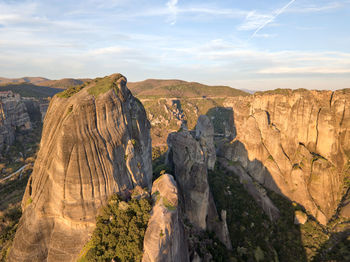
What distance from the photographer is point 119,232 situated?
20.8 meters

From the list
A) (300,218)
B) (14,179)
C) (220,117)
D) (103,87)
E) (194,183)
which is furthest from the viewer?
(220,117)

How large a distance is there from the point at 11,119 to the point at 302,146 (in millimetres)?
108826

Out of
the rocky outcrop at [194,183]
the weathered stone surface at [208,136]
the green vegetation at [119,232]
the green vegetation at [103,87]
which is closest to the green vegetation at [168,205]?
the green vegetation at [119,232]

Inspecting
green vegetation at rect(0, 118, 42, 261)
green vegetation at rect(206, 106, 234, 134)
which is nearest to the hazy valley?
green vegetation at rect(0, 118, 42, 261)

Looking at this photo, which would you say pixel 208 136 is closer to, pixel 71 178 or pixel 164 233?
pixel 164 233

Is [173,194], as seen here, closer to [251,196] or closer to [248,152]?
[251,196]

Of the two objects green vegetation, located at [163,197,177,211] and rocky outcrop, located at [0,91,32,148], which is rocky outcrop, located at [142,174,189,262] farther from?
rocky outcrop, located at [0,91,32,148]

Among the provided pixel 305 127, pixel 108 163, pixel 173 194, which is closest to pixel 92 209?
pixel 108 163

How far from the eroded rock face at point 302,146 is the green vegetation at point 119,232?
46.4 metres

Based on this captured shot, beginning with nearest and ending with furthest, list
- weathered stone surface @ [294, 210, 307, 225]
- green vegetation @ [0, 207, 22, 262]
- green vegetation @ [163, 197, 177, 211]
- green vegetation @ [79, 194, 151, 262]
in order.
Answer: green vegetation @ [79, 194, 151, 262] < green vegetation @ [163, 197, 177, 211] < green vegetation @ [0, 207, 22, 262] < weathered stone surface @ [294, 210, 307, 225]

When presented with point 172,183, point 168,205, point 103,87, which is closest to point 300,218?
point 172,183

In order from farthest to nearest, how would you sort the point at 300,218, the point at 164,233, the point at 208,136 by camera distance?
the point at 208,136 → the point at 300,218 → the point at 164,233

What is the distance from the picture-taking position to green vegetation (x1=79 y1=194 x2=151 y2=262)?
63.3 feet

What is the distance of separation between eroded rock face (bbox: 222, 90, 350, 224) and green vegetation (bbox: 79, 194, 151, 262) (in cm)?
4642
